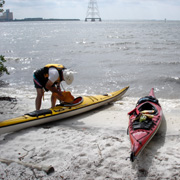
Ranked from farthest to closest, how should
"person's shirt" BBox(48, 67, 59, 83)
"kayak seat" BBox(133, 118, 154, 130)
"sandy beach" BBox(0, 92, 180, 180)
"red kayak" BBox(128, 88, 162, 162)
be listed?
1. "person's shirt" BBox(48, 67, 59, 83)
2. "kayak seat" BBox(133, 118, 154, 130)
3. "red kayak" BBox(128, 88, 162, 162)
4. "sandy beach" BBox(0, 92, 180, 180)

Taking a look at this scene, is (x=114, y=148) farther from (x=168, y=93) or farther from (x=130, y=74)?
(x=130, y=74)

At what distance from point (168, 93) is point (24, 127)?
5839 mm

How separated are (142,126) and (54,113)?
190cm

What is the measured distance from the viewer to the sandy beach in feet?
9.09

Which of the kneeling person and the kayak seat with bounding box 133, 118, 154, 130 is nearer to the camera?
the kayak seat with bounding box 133, 118, 154, 130

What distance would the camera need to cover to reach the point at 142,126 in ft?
12.1

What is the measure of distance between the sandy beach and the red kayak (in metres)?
0.16

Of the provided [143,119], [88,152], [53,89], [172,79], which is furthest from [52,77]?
[172,79]

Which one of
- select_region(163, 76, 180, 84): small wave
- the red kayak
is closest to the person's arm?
the red kayak

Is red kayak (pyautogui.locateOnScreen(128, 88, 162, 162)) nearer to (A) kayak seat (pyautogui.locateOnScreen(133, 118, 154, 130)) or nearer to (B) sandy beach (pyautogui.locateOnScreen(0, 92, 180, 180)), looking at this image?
(A) kayak seat (pyautogui.locateOnScreen(133, 118, 154, 130))

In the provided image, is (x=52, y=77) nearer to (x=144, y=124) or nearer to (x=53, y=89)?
(x=53, y=89)

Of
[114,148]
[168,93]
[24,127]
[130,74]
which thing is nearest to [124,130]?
[114,148]

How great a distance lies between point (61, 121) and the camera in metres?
4.84

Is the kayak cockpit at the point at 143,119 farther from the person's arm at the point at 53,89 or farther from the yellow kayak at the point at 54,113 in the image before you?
the person's arm at the point at 53,89
